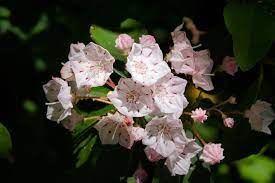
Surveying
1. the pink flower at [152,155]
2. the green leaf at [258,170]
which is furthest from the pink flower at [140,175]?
the green leaf at [258,170]

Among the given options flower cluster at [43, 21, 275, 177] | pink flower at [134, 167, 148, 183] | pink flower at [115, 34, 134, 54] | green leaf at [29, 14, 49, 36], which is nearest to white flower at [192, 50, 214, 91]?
flower cluster at [43, 21, 275, 177]

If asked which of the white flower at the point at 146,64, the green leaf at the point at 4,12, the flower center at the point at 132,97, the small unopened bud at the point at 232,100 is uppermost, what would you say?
the green leaf at the point at 4,12

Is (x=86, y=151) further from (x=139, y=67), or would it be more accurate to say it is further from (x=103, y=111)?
(x=139, y=67)

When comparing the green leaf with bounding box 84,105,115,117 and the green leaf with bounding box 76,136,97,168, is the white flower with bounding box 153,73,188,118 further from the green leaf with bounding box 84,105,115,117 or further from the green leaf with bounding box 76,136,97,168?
the green leaf with bounding box 76,136,97,168

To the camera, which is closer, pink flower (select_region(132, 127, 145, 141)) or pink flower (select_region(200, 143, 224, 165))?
pink flower (select_region(132, 127, 145, 141))

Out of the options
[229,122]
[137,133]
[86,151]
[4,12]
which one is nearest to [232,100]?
[229,122]

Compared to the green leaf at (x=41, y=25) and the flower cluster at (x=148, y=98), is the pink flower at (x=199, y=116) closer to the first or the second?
the flower cluster at (x=148, y=98)

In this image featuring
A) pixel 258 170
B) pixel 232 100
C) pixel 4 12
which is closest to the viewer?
pixel 232 100
